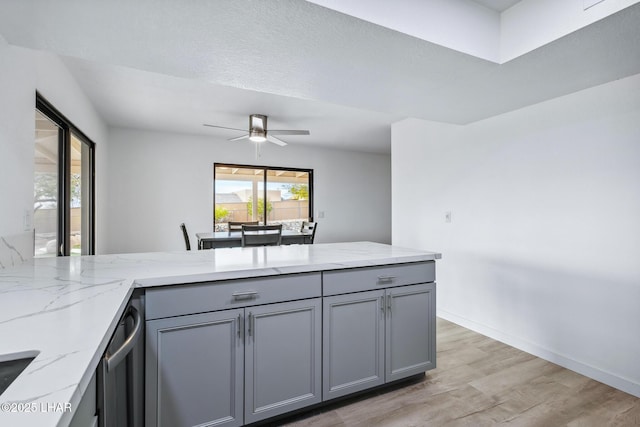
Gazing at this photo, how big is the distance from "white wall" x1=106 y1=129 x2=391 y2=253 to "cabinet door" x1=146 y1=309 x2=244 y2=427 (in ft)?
12.4

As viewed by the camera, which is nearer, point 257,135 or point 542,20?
point 542,20

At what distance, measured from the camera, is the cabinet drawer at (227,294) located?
1356mm

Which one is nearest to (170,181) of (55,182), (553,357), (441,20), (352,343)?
(55,182)

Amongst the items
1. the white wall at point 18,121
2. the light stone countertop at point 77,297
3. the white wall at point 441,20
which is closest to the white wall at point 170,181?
the white wall at point 18,121

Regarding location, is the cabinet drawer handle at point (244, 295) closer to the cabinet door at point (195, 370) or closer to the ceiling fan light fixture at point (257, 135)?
the cabinet door at point (195, 370)

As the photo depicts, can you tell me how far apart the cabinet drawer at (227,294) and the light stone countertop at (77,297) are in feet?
0.15

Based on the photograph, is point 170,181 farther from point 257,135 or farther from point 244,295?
point 244,295

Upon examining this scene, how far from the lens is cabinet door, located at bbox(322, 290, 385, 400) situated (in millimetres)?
1720

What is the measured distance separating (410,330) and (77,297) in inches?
66.8

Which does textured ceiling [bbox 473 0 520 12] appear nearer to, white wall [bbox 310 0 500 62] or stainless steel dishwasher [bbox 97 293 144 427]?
white wall [bbox 310 0 500 62]

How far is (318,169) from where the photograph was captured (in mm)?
5910

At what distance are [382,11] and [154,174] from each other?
14.1 feet

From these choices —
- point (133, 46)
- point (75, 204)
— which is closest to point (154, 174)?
point (75, 204)

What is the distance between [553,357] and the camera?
238cm
